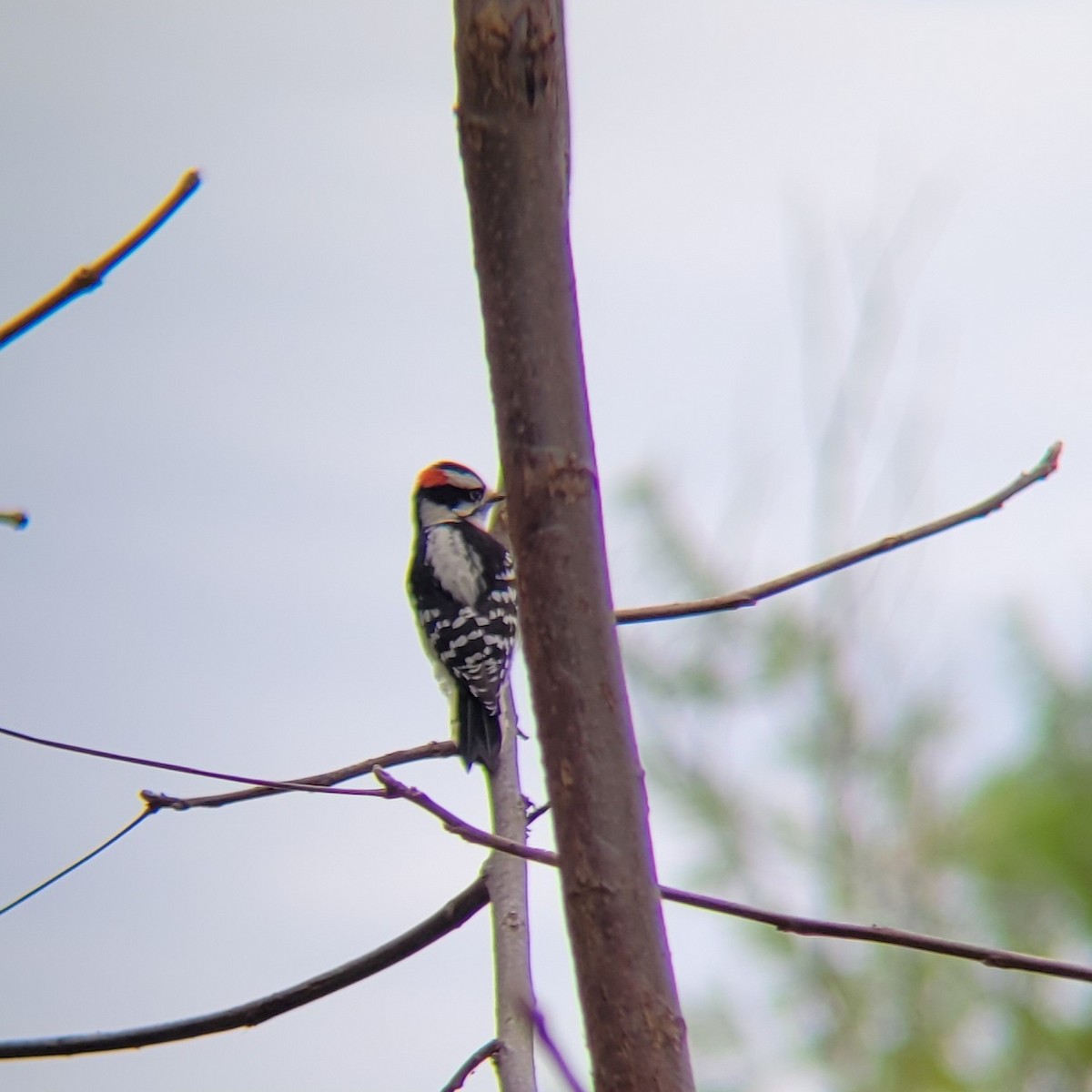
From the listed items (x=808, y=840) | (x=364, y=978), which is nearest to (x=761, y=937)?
(x=808, y=840)

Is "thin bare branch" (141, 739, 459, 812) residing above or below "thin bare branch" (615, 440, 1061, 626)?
below

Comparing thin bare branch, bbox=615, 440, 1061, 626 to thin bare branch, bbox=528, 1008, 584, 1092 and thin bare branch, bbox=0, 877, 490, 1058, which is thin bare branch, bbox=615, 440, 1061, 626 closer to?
thin bare branch, bbox=0, 877, 490, 1058

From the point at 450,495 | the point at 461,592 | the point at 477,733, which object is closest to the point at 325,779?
the point at 477,733

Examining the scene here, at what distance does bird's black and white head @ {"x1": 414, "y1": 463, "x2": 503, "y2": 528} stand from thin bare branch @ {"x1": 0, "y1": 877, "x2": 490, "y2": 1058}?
2149 millimetres

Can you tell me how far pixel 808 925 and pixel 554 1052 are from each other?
0.27 m

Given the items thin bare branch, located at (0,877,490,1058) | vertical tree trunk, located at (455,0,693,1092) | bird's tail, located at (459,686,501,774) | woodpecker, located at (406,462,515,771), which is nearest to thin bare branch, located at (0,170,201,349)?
vertical tree trunk, located at (455,0,693,1092)

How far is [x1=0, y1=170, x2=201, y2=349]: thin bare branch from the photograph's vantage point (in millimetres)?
576

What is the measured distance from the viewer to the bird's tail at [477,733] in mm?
1454

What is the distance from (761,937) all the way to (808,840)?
0.67 meters

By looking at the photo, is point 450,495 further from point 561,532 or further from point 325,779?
point 561,532

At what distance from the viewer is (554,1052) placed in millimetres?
449

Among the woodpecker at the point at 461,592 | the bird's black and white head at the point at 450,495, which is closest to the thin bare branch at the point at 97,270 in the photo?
the woodpecker at the point at 461,592

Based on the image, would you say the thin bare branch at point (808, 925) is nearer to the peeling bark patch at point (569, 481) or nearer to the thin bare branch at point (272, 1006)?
the peeling bark patch at point (569, 481)

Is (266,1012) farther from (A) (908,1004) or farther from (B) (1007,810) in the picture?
(A) (908,1004)
